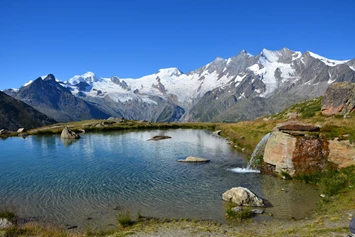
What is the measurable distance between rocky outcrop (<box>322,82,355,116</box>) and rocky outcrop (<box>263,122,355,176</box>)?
14.6 m

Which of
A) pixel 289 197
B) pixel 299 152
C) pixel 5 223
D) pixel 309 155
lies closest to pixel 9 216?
pixel 5 223

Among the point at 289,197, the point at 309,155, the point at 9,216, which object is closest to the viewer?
the point at 9,216

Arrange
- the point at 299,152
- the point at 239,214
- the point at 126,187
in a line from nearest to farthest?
1. the point at 239,214
2. the point at 126,187
3. the point at 299,152

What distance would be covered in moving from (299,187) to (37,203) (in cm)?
3343

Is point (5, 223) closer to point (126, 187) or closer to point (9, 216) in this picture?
point (9, 216)

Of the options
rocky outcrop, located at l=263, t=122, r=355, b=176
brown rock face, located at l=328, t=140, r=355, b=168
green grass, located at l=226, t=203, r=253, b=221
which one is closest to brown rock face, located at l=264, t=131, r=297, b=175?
rocky outcrop, located at l=263, t=122, r=355, b=176

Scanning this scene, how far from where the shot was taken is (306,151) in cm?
4216

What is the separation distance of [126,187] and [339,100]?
45.0 meters

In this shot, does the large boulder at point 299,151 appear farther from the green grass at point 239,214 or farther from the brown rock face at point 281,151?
the green grass at point 239,214

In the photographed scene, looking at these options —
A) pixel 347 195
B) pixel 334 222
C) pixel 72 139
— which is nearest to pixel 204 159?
pixel 347 195

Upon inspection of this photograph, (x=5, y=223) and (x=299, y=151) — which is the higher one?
(x=299, y=151)

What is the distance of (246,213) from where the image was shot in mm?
28500

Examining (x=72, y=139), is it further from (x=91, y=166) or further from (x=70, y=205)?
(x=70, y=205)

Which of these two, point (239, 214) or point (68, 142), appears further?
point (68, 142)
